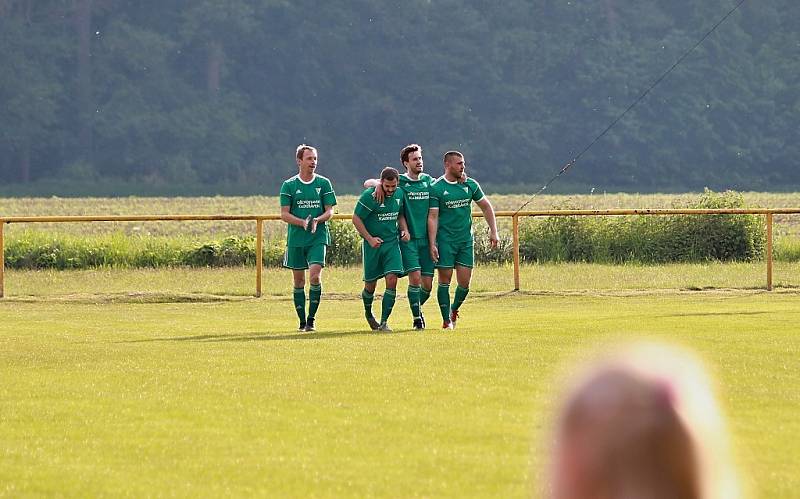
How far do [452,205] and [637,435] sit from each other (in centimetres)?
1502

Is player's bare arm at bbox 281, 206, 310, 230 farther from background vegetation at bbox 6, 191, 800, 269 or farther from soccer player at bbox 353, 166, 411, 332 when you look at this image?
background vegetation at bbox 6, 191, 800, 269

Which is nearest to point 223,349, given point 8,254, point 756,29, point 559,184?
point 8,254

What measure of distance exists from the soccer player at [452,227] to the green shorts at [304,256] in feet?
3.68

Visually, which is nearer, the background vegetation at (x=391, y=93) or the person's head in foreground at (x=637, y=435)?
the person's head in foreground at (x=637, y=435)

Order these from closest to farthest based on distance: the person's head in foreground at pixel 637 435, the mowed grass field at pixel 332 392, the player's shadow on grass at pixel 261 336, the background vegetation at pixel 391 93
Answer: the person's head in foreground at pixel 637 435 → the mowed grass field at pixel 332 392 → the player's shadow on grass at pixel 261 336 → the background vegetation at pixel 391 93

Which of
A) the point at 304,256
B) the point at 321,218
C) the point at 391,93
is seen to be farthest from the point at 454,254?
the point at 391,93

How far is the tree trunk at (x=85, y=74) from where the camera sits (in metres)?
95.1

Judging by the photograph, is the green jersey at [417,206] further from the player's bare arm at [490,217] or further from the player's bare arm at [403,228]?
the player's bare arm at [490,217]

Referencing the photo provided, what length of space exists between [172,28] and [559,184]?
2643cm

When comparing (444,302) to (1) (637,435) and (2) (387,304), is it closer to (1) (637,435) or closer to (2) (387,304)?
(2) (387,304)

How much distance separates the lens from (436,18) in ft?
336

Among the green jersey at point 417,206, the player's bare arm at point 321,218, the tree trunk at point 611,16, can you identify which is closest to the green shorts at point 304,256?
the player's bare arm at point 321,218

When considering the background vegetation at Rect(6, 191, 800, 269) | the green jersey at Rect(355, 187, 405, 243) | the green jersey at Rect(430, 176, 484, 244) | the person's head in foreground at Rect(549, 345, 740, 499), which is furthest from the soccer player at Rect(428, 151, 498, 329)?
the person's head in foreground at Rect(549, 345, 740, 499)

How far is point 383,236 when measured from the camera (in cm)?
1598
